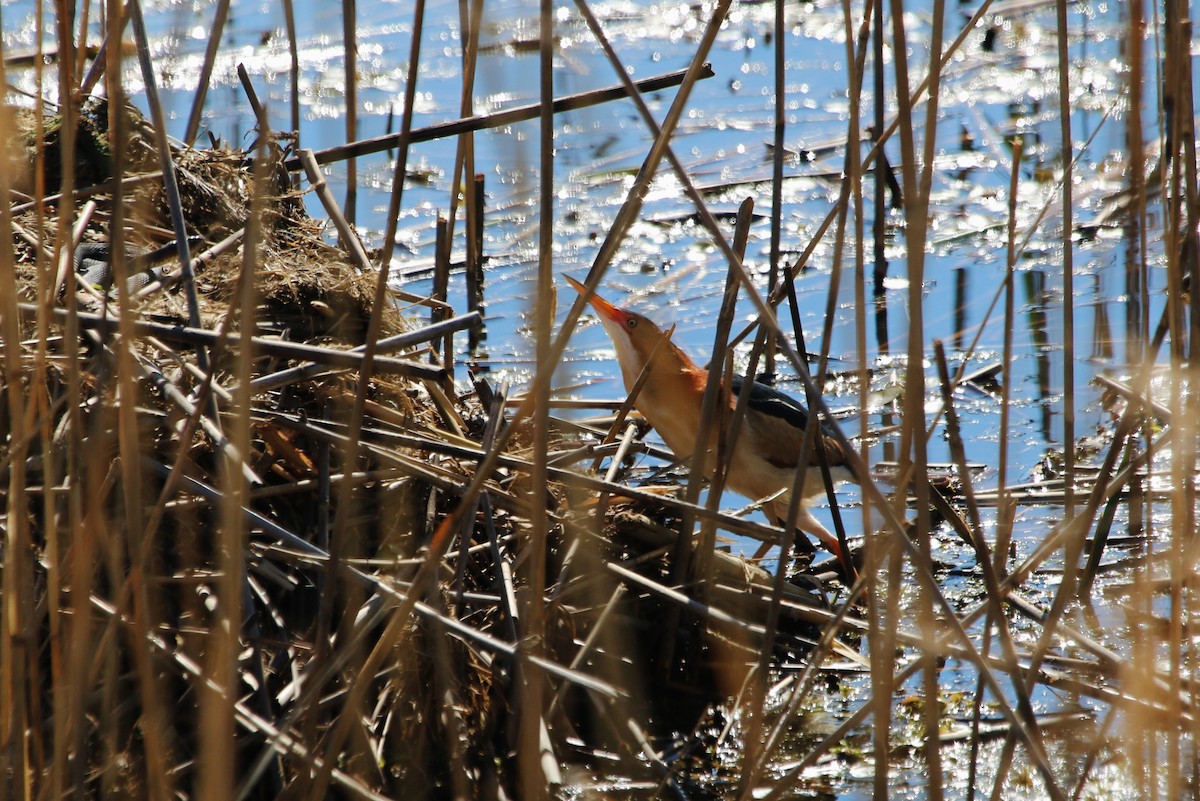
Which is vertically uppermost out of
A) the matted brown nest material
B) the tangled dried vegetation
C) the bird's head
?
the matted brown nest material

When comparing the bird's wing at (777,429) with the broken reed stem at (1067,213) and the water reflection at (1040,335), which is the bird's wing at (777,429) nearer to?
the water reflection at (1040,335)

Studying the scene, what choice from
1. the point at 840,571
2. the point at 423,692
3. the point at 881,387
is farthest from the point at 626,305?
the point at 423,692

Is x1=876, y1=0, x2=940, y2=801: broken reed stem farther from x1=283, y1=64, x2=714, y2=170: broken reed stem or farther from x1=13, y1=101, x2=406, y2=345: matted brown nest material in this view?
x1=13, y1=101, x2=406, y2=345: matted brown nest material

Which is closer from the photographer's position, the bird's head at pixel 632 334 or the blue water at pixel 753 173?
the bird's head at pixel 632 334

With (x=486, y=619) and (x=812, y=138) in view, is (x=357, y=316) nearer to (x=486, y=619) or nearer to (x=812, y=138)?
(x=486, y=619)

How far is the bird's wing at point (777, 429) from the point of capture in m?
3.20

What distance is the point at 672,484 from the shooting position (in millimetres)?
2922

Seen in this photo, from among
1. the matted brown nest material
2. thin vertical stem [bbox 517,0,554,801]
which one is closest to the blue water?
the matted brown nest material

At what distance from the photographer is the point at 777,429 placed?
321 cm

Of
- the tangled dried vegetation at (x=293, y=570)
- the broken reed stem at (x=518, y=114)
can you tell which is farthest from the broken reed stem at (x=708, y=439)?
the broken reed stem at (x=518, y=114)

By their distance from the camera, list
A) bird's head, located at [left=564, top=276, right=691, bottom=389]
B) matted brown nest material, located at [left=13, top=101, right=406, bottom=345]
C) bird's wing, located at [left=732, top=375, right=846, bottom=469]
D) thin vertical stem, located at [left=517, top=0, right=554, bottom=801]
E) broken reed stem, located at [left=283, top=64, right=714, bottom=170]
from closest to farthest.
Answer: thin vertical stem, located at [left=517, top=0, right=554, bottom=801], broken reed stem, located at [left=283, top=64, right=714, bottom=170], matted brown nest material, located at [left=13, top=101, right=406, bottom=345], bird's wing, located at [left=732, top=375, right=846, bottom=469], bird's head, located at [left=564, top=276, right=691, bottom=389]

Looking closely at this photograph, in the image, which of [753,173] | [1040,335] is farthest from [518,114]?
[753,173]

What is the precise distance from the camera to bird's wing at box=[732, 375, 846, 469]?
3.20 m

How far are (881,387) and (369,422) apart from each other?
6.10 ft
